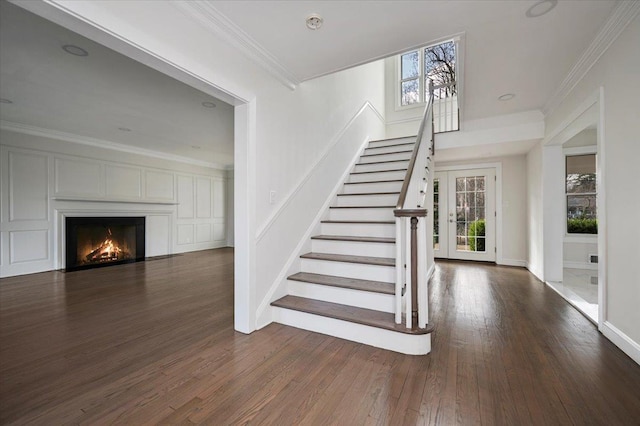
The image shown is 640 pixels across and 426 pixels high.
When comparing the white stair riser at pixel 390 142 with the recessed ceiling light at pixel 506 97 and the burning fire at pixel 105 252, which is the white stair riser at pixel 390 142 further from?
the burning fire at pixel 105 252

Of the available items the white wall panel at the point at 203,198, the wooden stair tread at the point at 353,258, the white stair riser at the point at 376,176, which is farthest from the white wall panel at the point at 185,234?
the wooden stair tread at the point at 353,258

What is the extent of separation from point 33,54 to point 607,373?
5.17 meters

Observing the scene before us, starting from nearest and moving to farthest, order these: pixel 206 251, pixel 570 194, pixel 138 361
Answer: pixel 138 361 → pixel 570 194 → pixel 206 251

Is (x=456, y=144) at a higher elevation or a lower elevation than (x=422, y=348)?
higher

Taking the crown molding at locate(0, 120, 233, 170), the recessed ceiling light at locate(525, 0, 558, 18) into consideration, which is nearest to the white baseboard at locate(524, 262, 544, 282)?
the recessed ceiling light at locate(525, 0, 558, 18)

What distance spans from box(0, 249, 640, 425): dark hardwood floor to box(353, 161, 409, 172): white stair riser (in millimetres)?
2049

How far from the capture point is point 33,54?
2.50 metres

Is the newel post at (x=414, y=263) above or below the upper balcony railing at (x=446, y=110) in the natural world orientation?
below

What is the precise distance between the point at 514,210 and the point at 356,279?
4379 mm

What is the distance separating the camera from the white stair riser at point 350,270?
8.40 ft

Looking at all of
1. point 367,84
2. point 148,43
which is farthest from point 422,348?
point 367,84

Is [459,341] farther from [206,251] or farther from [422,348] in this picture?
[206,251]

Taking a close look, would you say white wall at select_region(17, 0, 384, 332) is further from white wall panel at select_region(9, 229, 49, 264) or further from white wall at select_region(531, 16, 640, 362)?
white wall panel at select_region(9, 229, 49, 264)

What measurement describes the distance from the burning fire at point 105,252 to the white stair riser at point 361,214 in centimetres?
506
